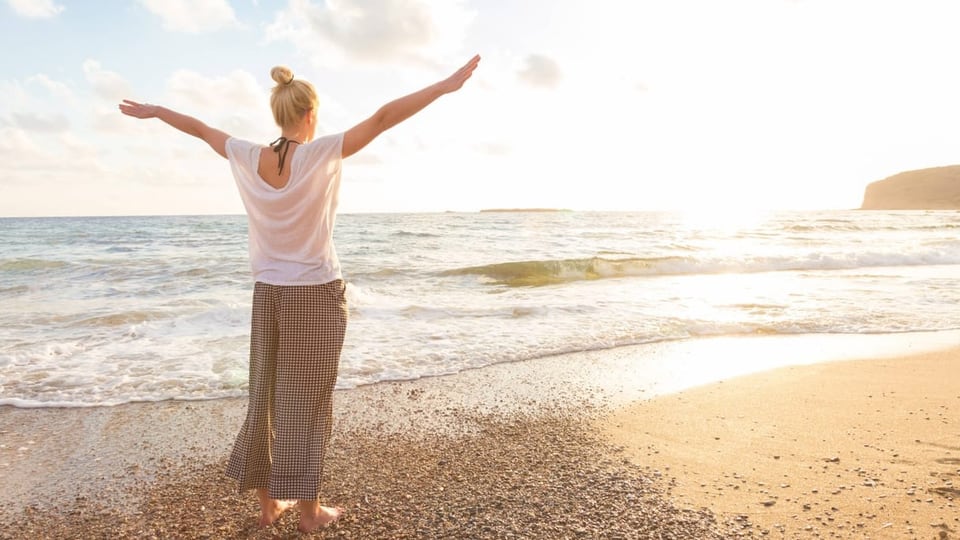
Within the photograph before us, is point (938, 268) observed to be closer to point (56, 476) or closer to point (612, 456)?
point (612, 456)

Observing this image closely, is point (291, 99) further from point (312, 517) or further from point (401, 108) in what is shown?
point (312, 517)

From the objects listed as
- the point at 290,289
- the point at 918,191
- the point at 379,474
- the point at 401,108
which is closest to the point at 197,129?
the point at 290,289

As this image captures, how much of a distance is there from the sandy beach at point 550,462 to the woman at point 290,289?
37 centimetres

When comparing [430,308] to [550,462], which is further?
[430,308]

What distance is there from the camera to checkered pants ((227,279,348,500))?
107 inches

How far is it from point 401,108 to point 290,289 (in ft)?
3.21

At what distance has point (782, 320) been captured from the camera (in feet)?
28.1

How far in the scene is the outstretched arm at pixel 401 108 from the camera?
242 centimetres

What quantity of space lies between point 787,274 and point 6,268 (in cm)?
2195

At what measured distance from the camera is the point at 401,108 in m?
2.42

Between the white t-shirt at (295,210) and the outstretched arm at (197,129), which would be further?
the outstretched arm at (197,129)

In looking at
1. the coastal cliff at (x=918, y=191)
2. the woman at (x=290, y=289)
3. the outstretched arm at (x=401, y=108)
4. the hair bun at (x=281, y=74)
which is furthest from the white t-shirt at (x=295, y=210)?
the coastal cliff at (x=918, y=191)

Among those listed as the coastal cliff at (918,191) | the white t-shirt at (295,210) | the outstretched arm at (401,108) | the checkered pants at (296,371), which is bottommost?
the checkered pants at (296,371)

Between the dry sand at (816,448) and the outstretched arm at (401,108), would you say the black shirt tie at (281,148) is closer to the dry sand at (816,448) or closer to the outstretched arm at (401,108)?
the outstretched arm at (401,108)
